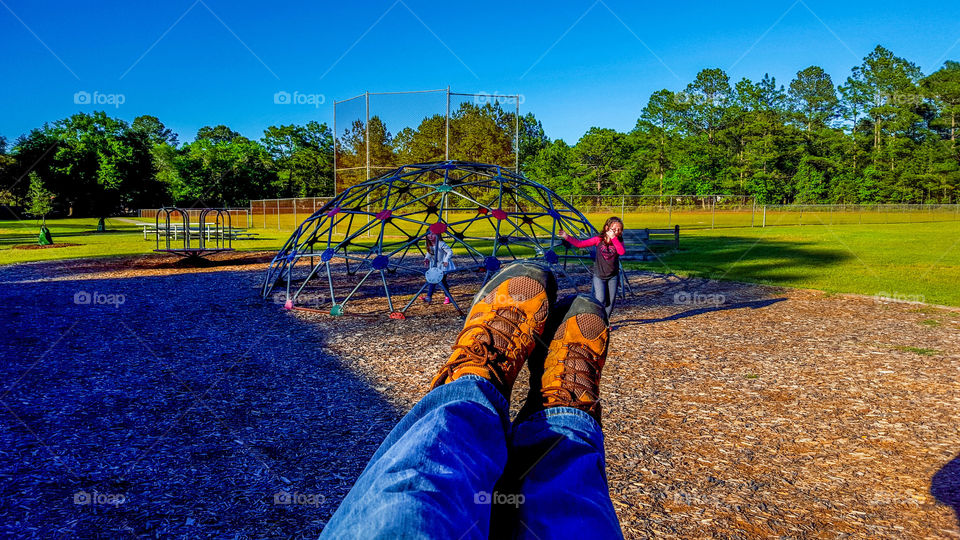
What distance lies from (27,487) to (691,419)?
3.89 metres

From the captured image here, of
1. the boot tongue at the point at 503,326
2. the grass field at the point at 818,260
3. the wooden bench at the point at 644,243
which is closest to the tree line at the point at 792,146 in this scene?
the grass field at the point at 818,260

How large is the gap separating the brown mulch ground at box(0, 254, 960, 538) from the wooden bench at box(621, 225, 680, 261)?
20.6ft

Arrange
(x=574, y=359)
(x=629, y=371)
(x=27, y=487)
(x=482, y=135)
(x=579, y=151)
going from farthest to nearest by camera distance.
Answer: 1. (x=579, y=151)
2. (x=482, y=135)
3. (x=629, y=371)
4. (x=27, y=487)
5. (x=574, y=359)

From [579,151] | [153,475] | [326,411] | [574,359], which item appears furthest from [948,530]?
[579,151]

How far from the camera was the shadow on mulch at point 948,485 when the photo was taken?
8.83ft

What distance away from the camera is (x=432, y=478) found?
1.31 metres

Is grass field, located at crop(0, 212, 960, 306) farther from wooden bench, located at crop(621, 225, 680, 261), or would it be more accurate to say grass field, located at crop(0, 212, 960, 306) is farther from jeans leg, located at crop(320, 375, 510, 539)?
jeans leg, located at crop(320, 375, 510, 539)

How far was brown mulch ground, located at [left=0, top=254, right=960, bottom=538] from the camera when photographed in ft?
8.57

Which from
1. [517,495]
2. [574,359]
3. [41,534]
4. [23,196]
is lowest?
[41,534]

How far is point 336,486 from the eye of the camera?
112 inches

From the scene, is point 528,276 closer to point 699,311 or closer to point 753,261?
point 699,311

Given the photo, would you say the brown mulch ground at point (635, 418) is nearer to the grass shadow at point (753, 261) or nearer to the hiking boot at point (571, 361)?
the hiking boot at point (571, 361)

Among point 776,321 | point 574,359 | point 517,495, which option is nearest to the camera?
point 517,495

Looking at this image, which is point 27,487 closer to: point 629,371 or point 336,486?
point 336,486
